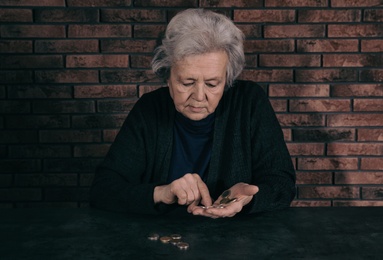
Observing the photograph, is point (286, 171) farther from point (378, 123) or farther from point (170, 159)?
point (378, 123)

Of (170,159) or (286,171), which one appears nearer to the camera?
(286,171)

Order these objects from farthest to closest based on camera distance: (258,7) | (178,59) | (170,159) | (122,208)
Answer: (258,7) < (170,159) < (178,59) < (122,208)

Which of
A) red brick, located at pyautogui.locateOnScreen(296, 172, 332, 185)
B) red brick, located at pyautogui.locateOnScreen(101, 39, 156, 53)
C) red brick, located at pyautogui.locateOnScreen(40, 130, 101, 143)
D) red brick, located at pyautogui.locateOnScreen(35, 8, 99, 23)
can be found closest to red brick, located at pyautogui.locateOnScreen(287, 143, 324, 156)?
red brick, located at pyautogui.locateOnScreen(296, 172, 332, 185)

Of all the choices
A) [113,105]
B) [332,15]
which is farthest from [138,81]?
[332,15]

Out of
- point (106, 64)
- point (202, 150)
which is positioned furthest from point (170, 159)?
point (106, 64)

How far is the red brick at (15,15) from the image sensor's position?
9.04ft

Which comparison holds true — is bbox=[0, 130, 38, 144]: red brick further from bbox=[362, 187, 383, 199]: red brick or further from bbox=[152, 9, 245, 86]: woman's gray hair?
bbox=[362, 187, 383, 199]: red brick

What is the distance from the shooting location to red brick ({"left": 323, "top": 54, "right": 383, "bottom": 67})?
2812mm

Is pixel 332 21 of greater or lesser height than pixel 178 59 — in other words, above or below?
above

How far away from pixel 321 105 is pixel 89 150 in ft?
4.62

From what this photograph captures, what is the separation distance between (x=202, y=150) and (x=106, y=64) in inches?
38.2

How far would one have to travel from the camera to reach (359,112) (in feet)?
9.35

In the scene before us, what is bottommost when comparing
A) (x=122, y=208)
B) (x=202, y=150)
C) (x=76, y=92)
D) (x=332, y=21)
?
(x=122, y=208)

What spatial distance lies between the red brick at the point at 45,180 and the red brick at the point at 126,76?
62 cm
